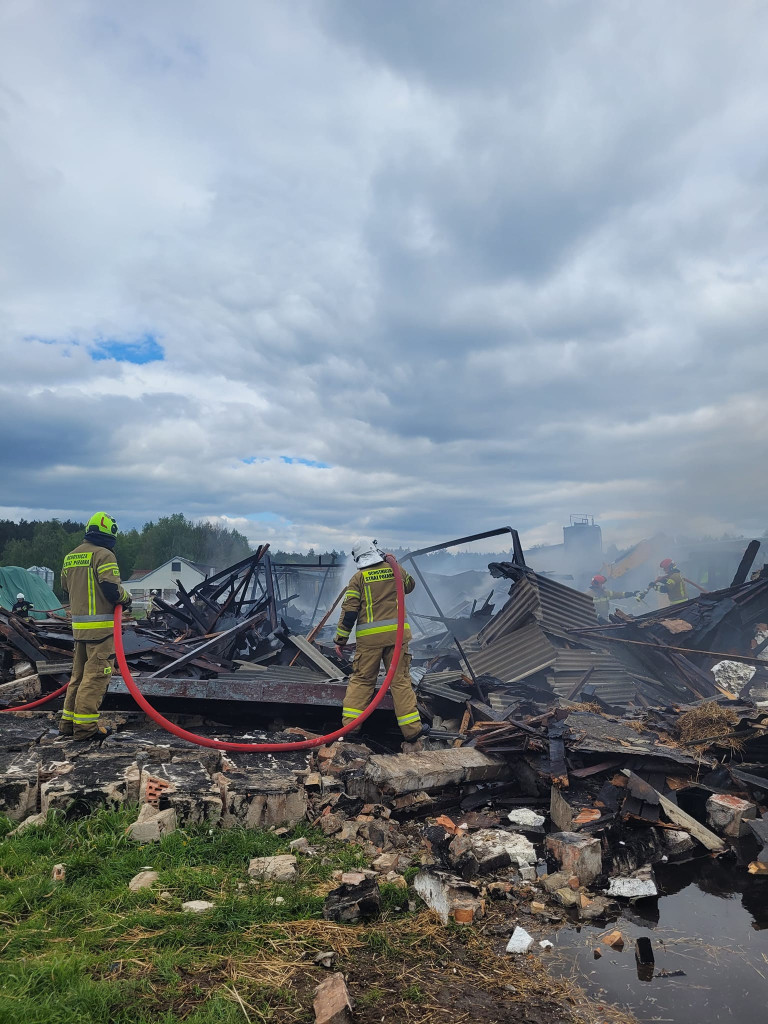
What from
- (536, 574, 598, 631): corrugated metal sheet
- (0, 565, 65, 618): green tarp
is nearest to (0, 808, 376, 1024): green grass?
(536, 574, 598, 631): corrugated metal sheet

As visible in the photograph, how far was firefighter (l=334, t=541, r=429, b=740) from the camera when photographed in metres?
5.76

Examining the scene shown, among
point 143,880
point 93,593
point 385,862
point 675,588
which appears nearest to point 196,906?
point 143,880

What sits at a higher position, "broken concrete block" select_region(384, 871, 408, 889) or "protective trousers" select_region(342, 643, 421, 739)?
"protective trousers" select_region(342, 643, 421, 739)

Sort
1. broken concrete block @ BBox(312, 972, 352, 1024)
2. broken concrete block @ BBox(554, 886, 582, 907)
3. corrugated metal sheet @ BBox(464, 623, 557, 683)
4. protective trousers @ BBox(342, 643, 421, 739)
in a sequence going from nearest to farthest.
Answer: broken concrete block @ BBox(312, 972, 352, 1024) < broken concrete block @ BBox(554, 886, 582, 907) < protective trousers @ BBox(342, 643, 421, 739) < corrugated metal sheet @ BBox(464, 623, 557, 683)

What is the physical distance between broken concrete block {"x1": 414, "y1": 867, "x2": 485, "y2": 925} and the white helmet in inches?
126

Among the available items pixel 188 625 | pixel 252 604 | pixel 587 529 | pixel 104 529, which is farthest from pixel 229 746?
pixel 587 529

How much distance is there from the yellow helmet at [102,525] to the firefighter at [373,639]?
2.41m

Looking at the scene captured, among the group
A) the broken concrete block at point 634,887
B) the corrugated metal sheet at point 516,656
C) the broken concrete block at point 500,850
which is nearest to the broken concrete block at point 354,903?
the broken concrete block at point 500,850

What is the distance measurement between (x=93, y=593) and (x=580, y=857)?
4575 mm

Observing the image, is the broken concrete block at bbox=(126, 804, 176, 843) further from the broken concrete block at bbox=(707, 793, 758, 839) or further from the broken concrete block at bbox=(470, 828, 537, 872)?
the broken concrete block at bbox=(707, 793, 758, 839)

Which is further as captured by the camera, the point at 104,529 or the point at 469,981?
the point at 104,529

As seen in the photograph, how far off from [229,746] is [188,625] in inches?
182

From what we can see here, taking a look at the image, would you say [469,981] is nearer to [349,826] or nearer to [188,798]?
[349,826]

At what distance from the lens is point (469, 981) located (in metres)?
2.57
